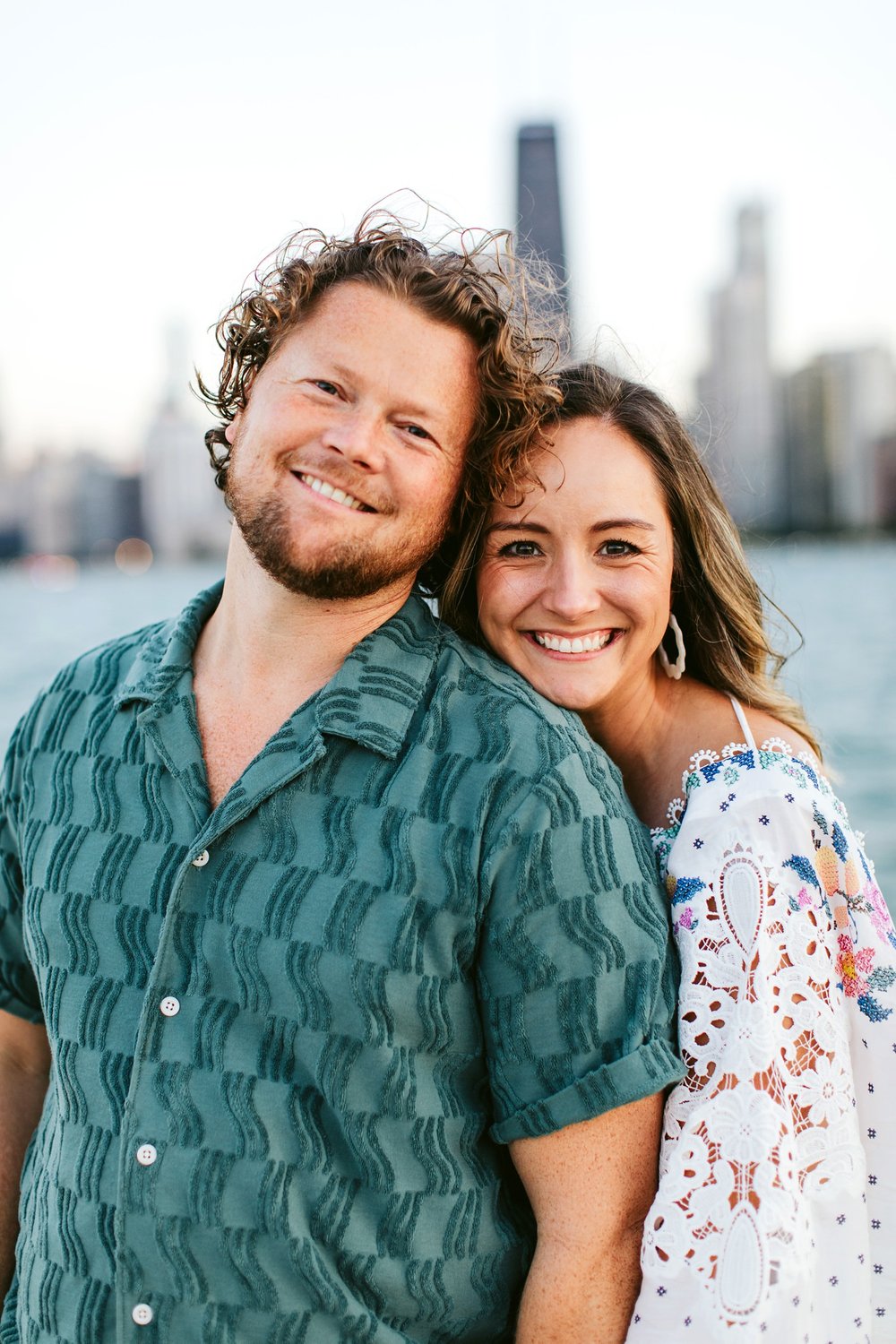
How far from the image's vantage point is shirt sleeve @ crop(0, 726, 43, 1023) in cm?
214

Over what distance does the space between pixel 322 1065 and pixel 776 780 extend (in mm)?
872

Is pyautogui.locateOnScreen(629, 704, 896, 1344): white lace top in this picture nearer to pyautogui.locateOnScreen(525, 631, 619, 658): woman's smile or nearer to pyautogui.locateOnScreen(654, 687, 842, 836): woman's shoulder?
Answer: pyautogui.locateOnScreen(654, 687, 842, 836): woman's shoulder

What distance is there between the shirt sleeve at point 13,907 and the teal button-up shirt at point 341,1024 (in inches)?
10.8

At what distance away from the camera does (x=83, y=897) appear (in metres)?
1.90

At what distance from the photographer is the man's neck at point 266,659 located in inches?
78.0

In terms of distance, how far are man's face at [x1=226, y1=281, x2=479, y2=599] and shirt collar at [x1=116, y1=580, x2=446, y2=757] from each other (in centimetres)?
9

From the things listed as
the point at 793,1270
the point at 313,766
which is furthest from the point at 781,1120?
the point at 313,766

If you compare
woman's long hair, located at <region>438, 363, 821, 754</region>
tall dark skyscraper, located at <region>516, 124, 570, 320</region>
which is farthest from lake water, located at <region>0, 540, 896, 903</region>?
tall dark skyscraper, located at <region>516, 124, 570, 320</region>

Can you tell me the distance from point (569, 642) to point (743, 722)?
0.37 metres

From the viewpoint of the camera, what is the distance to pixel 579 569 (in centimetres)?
221

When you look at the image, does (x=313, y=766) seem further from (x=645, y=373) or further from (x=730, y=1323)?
(x=645, y=373)

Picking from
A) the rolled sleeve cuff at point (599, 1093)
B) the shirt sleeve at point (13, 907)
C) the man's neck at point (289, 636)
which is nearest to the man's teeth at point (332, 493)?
the man's neck at point (289, 636)

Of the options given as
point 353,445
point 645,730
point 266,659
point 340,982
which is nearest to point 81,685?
point 266,659

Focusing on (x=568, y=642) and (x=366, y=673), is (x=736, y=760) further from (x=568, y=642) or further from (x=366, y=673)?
(x=366, y=673)
